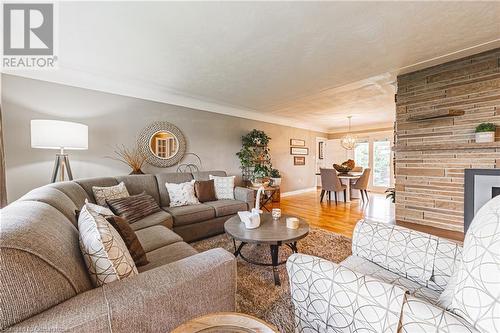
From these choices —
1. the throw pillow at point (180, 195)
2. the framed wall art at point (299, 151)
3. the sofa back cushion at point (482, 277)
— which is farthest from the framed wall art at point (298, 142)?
the sofa back cushion at point (482, 277)

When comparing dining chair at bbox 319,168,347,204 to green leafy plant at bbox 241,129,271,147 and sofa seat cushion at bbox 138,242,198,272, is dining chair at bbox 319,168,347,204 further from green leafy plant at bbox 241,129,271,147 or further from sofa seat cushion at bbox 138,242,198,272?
sofa seat cushion at bbox 138,242,198,272

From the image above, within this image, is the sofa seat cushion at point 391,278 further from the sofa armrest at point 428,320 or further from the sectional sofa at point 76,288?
the sectional sofa at point 76,288

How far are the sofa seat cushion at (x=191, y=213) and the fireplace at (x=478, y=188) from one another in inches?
122

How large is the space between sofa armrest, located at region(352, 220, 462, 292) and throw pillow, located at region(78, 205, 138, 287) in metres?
1.39

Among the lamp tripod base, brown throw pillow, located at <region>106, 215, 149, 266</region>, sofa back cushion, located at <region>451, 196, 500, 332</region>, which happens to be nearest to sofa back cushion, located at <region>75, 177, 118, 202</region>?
the lamp tripod base

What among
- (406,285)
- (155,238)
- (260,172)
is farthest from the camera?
(260,172)

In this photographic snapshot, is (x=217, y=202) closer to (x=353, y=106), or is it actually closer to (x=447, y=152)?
(x=447, y=152)

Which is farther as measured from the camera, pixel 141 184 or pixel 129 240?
pixel 141 184

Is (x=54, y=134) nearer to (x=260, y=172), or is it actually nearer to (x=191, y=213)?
(x=191, y=213)

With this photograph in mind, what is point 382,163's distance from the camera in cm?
666

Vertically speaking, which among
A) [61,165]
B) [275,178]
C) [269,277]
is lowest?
[269,277]

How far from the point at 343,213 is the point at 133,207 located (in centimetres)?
367

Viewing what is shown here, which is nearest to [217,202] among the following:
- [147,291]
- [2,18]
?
[147,291]

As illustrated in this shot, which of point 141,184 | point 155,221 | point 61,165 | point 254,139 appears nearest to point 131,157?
point 141,184
